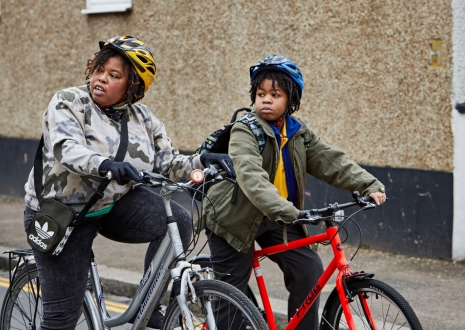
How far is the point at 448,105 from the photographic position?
720cm

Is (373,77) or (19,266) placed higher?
(373,77)

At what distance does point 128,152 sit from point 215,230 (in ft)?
2.14

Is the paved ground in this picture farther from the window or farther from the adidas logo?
the window

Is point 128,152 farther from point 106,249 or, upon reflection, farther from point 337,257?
point 106,249

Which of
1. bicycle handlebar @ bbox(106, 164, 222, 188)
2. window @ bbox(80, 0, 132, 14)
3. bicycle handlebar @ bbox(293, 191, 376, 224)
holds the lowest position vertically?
bicycle handlebar @ bbox(293, 191, 376, 224)

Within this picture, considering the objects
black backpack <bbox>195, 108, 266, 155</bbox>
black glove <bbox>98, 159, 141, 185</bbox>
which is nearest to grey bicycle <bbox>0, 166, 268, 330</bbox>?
black glove <bbox>98, 159, 141, 185</bbox>

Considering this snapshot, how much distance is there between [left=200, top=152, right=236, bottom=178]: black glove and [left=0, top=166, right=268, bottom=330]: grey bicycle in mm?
48

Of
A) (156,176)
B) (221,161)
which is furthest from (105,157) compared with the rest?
(221,161)

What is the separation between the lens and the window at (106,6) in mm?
9867

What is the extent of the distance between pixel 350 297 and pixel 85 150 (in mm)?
1343

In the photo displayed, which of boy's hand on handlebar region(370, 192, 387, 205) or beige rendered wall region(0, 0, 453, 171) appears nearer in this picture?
boy's hand on handlebar region(370, 192, 387, 205)

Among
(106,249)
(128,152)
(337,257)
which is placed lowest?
(106,249)

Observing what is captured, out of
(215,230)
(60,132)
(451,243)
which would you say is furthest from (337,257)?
(451,243)

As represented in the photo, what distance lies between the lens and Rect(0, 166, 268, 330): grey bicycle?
133 inches
